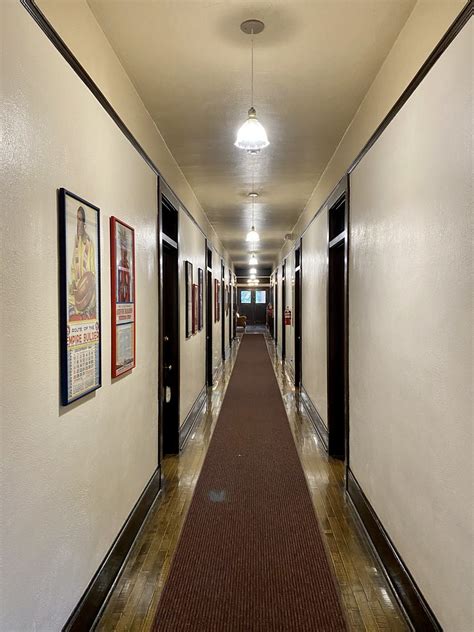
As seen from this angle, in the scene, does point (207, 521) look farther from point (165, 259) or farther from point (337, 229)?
point (337, 229)

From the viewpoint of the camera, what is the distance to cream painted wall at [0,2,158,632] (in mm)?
1473

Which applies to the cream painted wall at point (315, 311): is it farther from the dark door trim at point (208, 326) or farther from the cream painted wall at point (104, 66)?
the cream painted wall at point (104, 66)

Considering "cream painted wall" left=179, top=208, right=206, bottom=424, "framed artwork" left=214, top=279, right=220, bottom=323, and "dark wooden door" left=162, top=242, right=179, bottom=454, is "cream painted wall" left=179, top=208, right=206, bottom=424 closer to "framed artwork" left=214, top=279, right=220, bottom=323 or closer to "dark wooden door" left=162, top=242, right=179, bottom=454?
"dark wooden door" left=162, top=242, right=179, bottom=454

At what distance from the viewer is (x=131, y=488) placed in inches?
118

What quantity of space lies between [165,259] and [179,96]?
178 cm

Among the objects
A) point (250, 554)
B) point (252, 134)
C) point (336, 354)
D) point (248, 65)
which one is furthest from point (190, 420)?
point (248, 65)

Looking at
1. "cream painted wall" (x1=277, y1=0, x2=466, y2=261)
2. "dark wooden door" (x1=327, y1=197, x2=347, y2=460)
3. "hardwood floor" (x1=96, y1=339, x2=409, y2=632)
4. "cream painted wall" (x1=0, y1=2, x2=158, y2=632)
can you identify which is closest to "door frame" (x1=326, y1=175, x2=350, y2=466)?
"dark wooden door" (x1=327, y1=197, x2=347, y2=460)

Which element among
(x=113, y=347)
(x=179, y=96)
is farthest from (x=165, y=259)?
(x=113, y=347)

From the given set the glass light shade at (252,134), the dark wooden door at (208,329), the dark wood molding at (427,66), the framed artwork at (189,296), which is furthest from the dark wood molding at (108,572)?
the dark wooden door at (208,329)

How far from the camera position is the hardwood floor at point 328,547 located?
226 cm

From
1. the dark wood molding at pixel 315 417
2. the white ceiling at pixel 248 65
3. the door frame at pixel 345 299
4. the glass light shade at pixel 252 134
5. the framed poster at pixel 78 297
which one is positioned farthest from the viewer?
the dark wood molding at pixel 315 417

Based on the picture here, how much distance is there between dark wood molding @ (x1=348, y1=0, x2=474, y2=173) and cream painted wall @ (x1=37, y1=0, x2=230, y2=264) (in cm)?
157

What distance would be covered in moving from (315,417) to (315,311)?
136 centimetres

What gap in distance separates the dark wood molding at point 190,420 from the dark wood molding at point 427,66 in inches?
137
